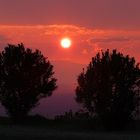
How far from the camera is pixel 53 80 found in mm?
79625

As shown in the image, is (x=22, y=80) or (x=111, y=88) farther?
(x=22, y=80)

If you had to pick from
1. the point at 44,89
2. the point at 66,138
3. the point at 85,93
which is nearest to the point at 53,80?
the point at 44,89

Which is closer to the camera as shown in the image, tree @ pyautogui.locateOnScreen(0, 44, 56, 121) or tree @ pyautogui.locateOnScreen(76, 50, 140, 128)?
tree @ pyautogui.locateOnScreen(76, 50, 140, 128)

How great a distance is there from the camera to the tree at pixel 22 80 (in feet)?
255

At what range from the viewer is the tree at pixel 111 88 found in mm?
70062

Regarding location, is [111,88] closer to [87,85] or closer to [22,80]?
[87,85]

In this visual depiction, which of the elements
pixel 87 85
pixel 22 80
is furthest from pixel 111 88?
pixel 22 80

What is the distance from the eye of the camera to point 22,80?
3061 inches

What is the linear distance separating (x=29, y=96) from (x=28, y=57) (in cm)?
493

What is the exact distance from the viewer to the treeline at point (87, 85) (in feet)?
231

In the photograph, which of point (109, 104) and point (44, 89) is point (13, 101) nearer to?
point (44, 89)

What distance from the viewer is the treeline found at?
2768 inches

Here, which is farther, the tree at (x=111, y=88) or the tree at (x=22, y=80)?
the tree at (x=22, y=80)

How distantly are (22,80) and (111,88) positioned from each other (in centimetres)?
1257
